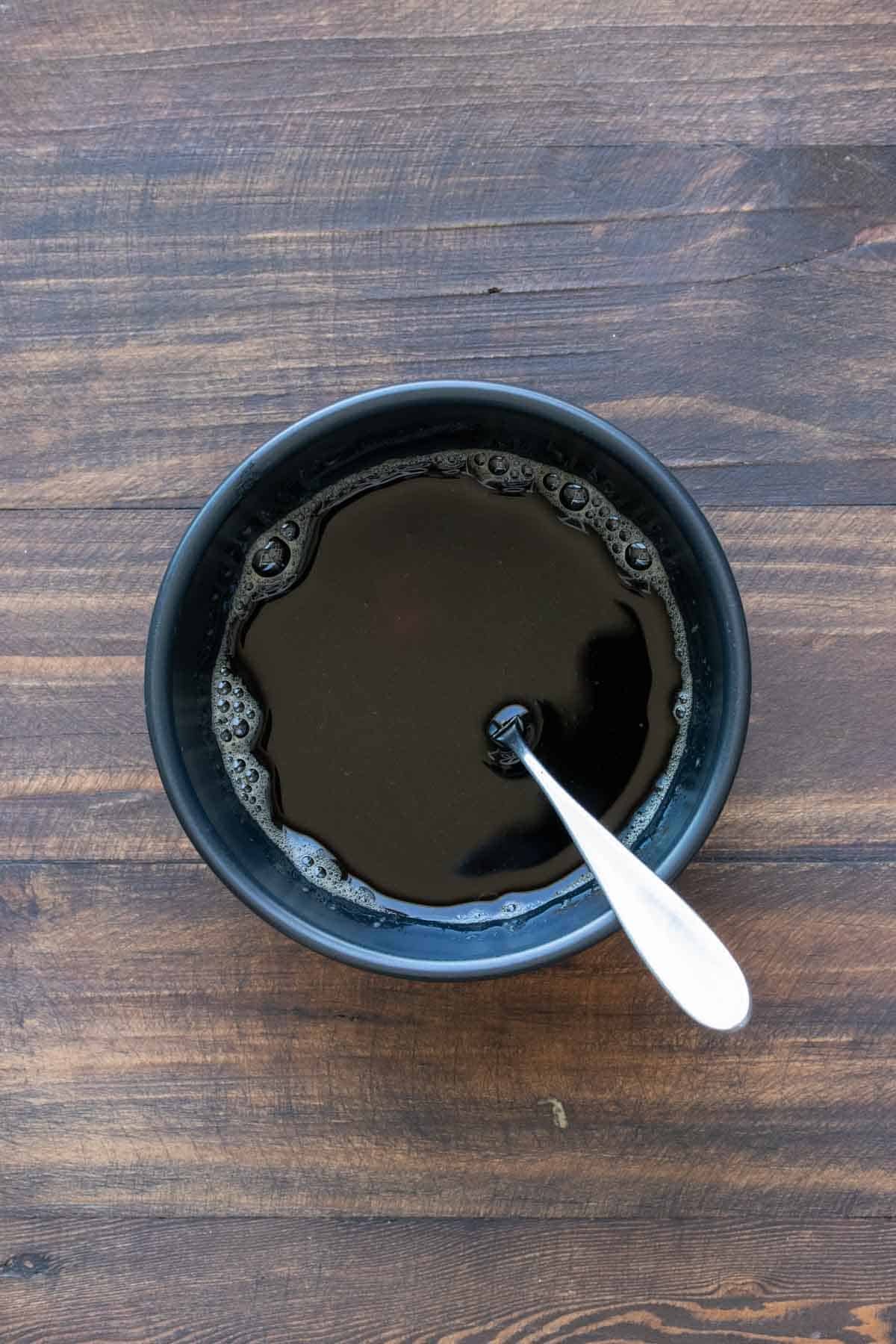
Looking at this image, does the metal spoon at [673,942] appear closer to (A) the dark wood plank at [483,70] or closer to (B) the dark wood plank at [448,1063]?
(B) the dark wood plank at [448,1063]

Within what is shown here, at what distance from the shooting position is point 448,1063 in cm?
76

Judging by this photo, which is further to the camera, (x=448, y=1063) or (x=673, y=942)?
(x=448, y=1063)

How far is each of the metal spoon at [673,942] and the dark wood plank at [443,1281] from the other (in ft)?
0.96

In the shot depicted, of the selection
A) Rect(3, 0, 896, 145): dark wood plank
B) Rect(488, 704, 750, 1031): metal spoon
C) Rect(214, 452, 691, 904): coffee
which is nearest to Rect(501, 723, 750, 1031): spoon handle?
Rect(488, 704, 750, 1031): metal spoon

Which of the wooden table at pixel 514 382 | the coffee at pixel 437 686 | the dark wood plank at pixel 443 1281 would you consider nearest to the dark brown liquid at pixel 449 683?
the coffee at pixel 437 686

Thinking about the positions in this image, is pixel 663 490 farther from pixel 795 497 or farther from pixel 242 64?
pixel 242 64

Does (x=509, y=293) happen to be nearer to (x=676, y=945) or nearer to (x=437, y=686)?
(x=437, y=686)

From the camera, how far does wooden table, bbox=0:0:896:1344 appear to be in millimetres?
752

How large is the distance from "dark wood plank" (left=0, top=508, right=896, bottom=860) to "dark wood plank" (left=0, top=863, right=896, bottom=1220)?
0.11ft

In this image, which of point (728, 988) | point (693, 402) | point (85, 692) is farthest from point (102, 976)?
point (693, 402)

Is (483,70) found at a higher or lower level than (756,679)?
higher

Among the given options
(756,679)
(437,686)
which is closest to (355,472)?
(437,686)

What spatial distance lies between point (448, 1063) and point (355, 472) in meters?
0.40

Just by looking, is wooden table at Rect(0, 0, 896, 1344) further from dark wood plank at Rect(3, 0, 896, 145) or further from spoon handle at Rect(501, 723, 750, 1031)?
spoon handle at Rect(501, 723, 750, 1031)
